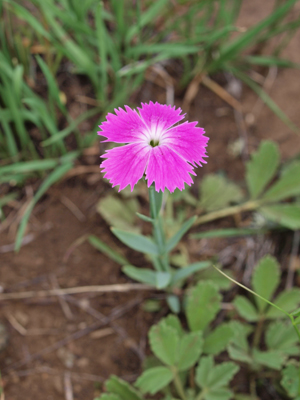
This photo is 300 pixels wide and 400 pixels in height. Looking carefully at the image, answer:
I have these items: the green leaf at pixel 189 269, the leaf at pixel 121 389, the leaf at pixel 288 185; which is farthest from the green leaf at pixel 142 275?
the leaf at pixel 288 185

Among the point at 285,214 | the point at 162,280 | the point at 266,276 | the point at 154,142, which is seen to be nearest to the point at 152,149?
the point at 154,142

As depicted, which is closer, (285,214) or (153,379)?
(153,379)

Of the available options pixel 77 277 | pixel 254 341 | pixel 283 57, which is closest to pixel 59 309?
pixel 77 277

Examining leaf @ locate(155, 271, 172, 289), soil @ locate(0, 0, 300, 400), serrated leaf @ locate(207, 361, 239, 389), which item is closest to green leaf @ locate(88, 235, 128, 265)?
soil @ locate(0, 0, 300, 400)

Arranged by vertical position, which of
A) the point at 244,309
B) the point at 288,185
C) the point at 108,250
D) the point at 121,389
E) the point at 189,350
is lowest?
the point at 121,389

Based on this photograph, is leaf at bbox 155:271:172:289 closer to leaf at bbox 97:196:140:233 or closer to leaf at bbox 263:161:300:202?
leaf at bbox 97:196:140:233

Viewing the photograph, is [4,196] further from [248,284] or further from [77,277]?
[248,284]

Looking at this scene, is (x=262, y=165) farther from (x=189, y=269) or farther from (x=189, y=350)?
(x=189, y=350)
